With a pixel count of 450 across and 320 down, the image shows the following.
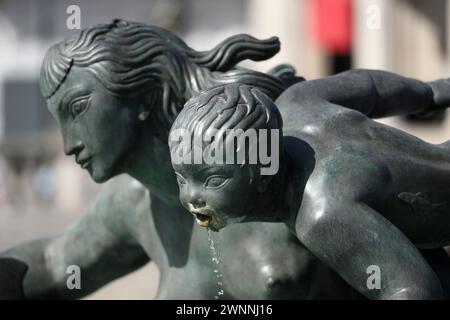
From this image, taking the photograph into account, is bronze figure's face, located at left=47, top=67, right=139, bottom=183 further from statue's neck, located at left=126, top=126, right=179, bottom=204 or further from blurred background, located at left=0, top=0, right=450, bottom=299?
blurred background, located at left=0, top=0, right=450, bottom=299

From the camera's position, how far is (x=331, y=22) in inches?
928

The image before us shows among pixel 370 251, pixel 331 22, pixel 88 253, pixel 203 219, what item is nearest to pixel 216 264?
pixel 88 253

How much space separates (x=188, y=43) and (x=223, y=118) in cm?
2617

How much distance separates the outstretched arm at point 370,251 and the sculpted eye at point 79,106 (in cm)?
82

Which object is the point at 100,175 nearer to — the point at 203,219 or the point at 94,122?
the point at 94,122

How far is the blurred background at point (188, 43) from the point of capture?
872 inches

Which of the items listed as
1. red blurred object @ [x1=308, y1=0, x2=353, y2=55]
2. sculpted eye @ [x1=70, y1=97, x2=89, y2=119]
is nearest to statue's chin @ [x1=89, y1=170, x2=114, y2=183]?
sculpted eye @ [x1=70, y1=97, x2=89, y2=119]

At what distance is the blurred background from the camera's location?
72.7 feet

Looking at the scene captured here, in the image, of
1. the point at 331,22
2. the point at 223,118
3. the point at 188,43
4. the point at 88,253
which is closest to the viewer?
the point at 223,118

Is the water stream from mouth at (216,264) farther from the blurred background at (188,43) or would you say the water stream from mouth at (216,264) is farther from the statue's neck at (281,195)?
the blurred background at (188,43)

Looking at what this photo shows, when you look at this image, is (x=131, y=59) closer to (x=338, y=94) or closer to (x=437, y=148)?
(x=338, y=94)

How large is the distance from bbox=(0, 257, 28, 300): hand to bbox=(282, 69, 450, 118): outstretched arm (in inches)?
44.3
